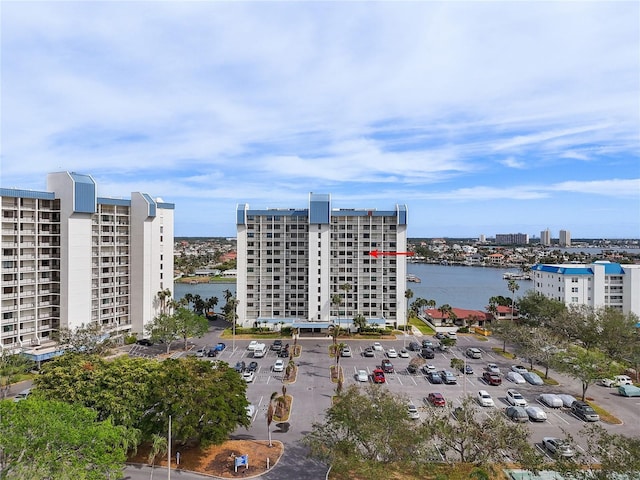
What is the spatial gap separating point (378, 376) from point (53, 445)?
26652 mm

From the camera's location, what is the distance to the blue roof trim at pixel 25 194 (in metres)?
39.3

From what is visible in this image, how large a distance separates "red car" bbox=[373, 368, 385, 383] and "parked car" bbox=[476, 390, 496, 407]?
26.6ft

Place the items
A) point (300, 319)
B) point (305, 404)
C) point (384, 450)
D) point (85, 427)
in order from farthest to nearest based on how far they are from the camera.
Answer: point (300, 319) < point (305, 404) < point (384, 450) < point (85, 427)

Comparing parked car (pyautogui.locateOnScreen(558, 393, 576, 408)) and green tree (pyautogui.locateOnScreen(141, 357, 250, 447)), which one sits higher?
green tree (pyautogui.locateOnScreen(141, 357, 250, 447))

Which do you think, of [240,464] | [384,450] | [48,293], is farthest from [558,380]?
[48,293]

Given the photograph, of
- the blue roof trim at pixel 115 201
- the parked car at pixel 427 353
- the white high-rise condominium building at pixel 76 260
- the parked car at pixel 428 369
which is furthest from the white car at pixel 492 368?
the blue roof trim at pixel 115 201

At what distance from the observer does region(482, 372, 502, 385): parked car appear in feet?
119

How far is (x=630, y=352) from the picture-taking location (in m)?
38.9

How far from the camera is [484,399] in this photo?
1233 inches

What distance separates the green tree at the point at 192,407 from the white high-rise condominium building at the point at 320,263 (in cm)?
3468

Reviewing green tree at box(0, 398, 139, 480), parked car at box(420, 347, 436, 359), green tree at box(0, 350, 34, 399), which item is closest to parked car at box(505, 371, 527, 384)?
parked car at box(420, 347, 436, 359)

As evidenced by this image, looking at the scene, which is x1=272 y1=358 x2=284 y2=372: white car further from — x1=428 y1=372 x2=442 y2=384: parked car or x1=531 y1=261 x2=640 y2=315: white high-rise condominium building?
x1=531 y1=261 x2=640 y2=315: white high-rise condominium building

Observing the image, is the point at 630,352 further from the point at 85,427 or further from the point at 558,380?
the point at 85,427

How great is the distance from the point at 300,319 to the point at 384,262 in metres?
14.2
